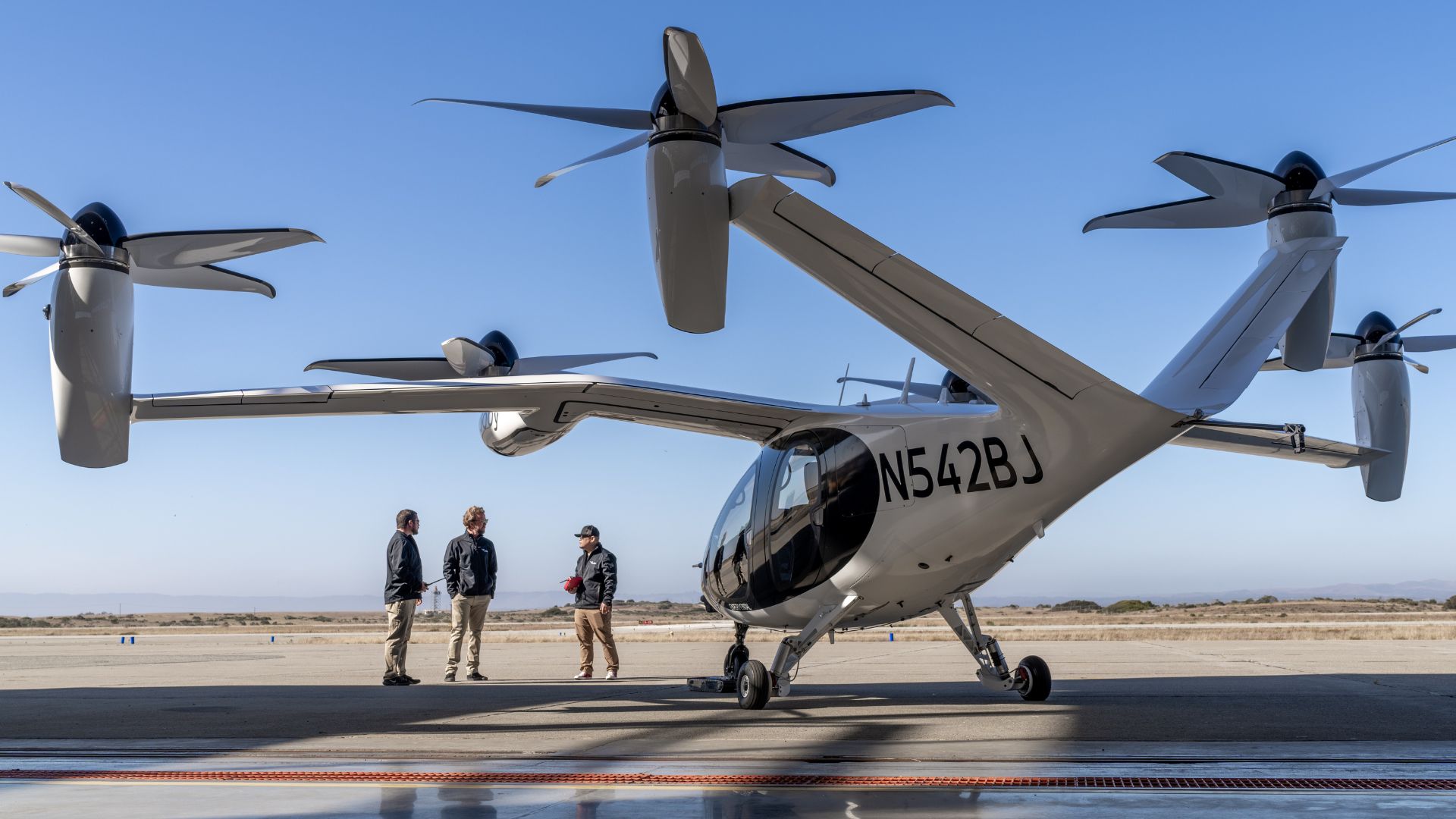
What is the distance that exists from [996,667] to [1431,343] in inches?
268

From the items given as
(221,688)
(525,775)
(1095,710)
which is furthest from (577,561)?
(525,775)

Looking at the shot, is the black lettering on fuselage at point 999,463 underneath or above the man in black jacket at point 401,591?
above

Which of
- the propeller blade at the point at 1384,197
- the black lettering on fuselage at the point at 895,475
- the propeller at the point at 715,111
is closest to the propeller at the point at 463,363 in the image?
the black lettering on fuselage at the point at 895,475

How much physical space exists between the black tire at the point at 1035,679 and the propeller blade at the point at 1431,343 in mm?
6225

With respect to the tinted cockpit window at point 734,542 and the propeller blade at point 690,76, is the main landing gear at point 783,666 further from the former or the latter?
the propeller blade at point 690,76

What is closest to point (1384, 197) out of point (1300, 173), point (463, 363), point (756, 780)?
point (1300, 173)

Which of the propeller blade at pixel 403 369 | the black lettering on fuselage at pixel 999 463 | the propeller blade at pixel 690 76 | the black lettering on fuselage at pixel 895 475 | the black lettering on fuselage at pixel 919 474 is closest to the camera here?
the propeller blade at pixel 690 76

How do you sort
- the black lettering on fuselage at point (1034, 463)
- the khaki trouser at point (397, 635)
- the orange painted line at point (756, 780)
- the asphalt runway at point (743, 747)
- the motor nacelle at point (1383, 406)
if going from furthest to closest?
1. the khaki trouser at point (397, 635)
2. the motor nacelle at point (1383, 406)
3. the black lettering on fuselage at point (1034, 463)
4. the orange painted line at point (756, 780)
5. the asphalt runway at point (743, 747)

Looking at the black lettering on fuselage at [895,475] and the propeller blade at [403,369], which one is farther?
the propeller blade at [403,369]

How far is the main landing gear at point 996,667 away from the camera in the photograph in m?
10.2

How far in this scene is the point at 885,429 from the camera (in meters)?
9.77

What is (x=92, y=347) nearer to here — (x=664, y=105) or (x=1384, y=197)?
(x=664, y=105)

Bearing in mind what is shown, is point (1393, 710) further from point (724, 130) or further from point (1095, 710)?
point (724, 130)

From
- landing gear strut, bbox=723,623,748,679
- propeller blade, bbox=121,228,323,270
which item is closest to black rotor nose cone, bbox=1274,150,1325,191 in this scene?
landing gear strut, bbox=723,623,748,679
